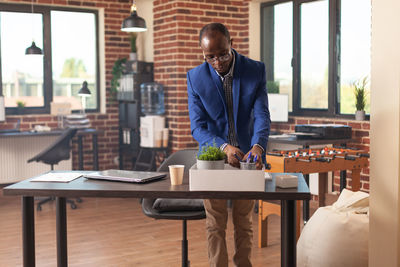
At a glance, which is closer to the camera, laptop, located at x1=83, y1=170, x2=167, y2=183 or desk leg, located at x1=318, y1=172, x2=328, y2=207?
laptop, located at x1=83, y1=170, x2=167, y2=183

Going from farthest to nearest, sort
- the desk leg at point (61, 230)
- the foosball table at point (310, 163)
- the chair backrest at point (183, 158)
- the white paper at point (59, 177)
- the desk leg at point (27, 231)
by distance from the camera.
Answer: the foosball table at point (310, 163) < the chair backrest at point (183, 158) < the desk leg at point (61, 230) < the white paper at point (59, 177) < the desk leg at point (27, 231)

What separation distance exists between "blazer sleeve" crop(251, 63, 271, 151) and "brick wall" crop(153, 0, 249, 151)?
126 inches

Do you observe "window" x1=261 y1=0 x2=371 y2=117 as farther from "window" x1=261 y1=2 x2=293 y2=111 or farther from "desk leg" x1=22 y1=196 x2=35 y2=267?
"desk leg" x1=22 y1=196 x2=35 y2=267

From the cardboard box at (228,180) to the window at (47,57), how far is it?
490cm

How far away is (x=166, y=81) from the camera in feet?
20.5

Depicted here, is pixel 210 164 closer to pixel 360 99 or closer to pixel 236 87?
pixel 236 87

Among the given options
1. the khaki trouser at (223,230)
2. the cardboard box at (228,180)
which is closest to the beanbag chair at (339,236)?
the khaki trouser at (223,230)

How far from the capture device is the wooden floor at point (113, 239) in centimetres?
399

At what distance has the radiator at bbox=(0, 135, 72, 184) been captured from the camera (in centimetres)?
657

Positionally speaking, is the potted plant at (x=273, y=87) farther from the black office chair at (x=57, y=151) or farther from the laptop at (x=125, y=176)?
the laptop at (x=125, y=176)

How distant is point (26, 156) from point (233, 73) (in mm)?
4572

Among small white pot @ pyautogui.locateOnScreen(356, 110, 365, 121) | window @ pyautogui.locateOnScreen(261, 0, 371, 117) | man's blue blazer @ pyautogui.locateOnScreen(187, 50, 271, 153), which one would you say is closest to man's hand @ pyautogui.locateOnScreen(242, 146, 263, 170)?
man's blue blazer @ pyautogui.locateOnScreen(187, 50, 271, 153)

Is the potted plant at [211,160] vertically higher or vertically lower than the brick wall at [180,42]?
lower

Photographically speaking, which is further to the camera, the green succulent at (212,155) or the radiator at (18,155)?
the radiator at (18,155)
